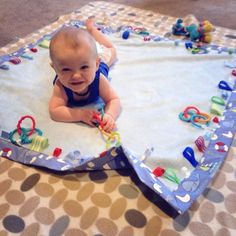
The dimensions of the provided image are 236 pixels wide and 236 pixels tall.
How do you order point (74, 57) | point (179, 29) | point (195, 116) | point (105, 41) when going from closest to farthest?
point (74, 57) < point (195, 116) < point (105, 41) < point (179, 29)

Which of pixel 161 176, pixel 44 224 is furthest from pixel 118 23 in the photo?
pixel 44 224

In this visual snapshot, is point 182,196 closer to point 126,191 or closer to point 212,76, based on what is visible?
point 126,191

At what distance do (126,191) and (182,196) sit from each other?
126 mm

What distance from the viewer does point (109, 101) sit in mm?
949

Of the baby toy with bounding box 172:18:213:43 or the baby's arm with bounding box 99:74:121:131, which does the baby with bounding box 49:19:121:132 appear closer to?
the baby's arm with bounding box 99:74:121:131

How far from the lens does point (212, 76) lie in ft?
3.60

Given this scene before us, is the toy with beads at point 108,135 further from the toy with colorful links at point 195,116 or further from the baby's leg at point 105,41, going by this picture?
the baby's leg at point 105,41

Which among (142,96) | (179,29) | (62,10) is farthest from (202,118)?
(62,10)

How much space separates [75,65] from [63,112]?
15cm

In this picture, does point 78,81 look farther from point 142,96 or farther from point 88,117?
point 142,96

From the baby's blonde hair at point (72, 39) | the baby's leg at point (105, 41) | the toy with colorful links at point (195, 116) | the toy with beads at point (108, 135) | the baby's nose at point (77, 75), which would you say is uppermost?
the baby's blonde hair at point (72, 39)

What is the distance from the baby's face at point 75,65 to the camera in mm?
804

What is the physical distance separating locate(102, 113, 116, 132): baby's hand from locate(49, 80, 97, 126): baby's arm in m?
0.04

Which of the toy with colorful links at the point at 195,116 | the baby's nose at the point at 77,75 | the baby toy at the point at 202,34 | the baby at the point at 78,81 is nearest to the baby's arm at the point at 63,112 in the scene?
the baby at the point at 78,81
